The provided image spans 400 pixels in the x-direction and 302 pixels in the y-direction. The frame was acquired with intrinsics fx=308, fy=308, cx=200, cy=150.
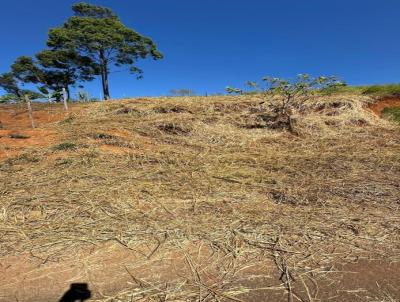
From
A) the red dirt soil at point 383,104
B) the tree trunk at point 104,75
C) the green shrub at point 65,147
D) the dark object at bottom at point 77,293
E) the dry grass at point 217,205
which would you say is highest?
the tree trunk at point 104,75

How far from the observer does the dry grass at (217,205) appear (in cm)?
242

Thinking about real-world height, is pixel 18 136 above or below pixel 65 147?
above

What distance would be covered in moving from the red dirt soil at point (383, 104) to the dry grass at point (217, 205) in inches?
122

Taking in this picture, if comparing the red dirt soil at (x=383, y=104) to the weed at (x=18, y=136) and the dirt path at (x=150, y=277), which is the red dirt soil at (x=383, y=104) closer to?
the dirt path at (x=150, y=277)

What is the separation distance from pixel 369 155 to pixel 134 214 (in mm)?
4627

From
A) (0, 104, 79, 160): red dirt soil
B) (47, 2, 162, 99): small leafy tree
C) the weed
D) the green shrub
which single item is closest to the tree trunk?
(47, 2, 162, 99): small leafy tree

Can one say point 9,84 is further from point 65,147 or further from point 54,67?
point 65,147

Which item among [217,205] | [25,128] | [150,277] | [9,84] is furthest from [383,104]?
[9,84]

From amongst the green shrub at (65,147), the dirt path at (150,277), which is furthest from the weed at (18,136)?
the dirt path at (150,277)

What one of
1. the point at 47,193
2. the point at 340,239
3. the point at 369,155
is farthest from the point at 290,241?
the point at 369,155

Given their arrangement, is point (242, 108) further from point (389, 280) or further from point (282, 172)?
point (389, 280)

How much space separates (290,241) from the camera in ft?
9.12

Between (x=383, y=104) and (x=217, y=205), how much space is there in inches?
374

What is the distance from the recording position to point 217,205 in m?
3.63
